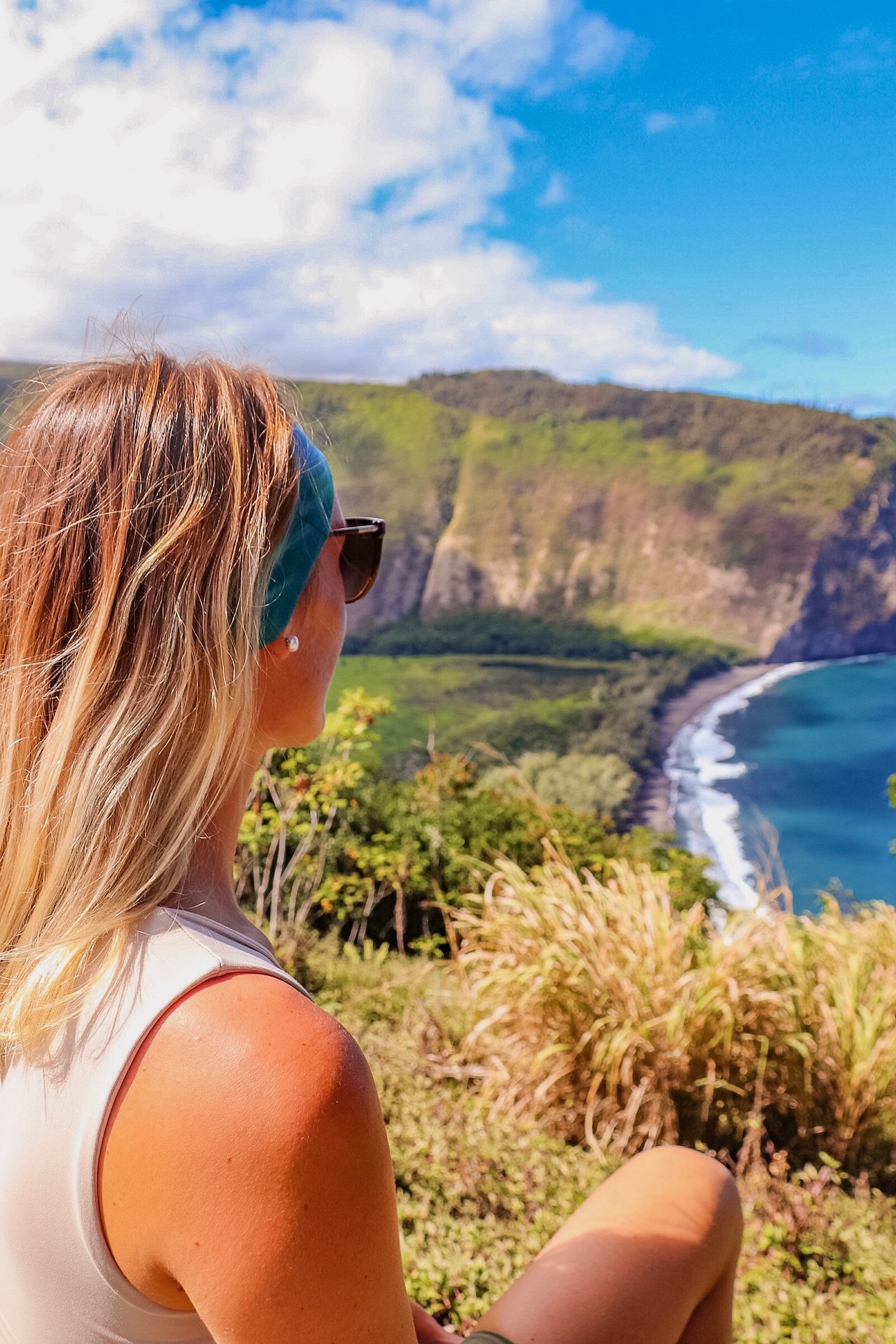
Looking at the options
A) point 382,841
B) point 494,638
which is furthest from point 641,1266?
point 494,638

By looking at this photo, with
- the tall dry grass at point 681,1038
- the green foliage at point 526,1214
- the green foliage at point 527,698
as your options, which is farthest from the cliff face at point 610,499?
the green foliage at point 526,1214

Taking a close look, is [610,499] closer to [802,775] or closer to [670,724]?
[670,724]

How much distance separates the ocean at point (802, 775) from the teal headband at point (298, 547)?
5.83 m

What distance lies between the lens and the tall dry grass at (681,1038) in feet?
9.71

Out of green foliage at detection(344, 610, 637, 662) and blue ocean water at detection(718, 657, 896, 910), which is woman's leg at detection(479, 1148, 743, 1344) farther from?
green foliage at detection(344, 610, 637, 662)

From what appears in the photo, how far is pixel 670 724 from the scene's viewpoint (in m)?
11.0

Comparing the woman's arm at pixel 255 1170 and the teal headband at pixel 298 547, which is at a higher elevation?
the teal headband at pixel 298 547

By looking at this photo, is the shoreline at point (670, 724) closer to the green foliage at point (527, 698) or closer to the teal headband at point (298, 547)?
the green foliage at point (527, 698)

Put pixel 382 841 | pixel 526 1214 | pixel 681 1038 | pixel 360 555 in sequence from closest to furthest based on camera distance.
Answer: pixel 360 555 < pixel 526 1214 < pixel 681 1038 < pixel 382 841

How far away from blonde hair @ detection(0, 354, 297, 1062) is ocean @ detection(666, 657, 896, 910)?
5.95 meters

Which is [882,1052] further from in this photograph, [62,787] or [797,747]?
[797,747]

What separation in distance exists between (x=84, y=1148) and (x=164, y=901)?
0.67ft

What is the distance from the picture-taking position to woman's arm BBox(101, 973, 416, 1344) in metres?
0.67

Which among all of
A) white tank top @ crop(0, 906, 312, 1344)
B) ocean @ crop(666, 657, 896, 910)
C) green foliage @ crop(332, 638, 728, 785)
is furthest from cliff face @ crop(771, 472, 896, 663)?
white tank top @ crop(0, 906, 312, 1344)
